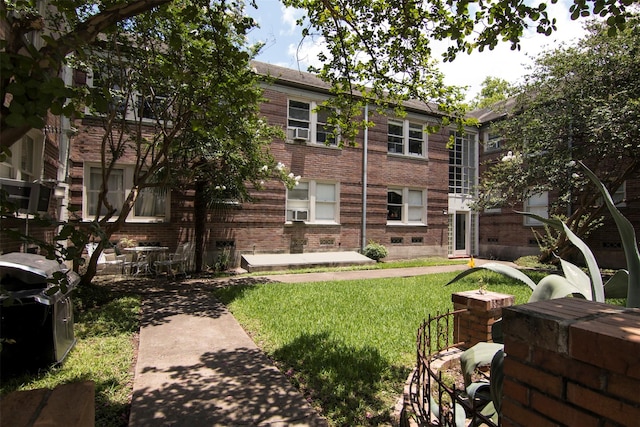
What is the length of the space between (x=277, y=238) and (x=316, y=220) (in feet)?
6.56

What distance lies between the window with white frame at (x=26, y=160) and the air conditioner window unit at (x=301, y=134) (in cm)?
883

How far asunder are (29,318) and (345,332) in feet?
13.1

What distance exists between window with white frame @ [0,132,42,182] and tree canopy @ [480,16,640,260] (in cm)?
1357

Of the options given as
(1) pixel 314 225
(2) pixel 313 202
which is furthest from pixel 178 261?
(2) pixel 313 202

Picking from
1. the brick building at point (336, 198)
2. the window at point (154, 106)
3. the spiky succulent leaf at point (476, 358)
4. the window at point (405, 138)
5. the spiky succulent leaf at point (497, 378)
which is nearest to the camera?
the spiky succulent leaf at point (497, 378)

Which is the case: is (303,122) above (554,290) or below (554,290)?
above

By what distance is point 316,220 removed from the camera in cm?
1572

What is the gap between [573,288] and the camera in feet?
7.80

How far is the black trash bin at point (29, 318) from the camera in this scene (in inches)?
150

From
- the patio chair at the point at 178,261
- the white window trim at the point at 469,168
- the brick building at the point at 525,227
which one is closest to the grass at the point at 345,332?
the patio chair at the point at 178,261

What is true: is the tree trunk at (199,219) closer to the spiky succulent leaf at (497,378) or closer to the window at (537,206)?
the spiky succulent leaf at (497,378)

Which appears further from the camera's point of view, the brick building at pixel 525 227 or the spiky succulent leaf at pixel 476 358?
the brick building at pixel 525 227

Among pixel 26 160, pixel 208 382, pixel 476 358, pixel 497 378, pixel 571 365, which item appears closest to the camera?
pixel 571 365

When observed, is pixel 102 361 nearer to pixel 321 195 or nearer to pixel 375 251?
pixel 321 195
